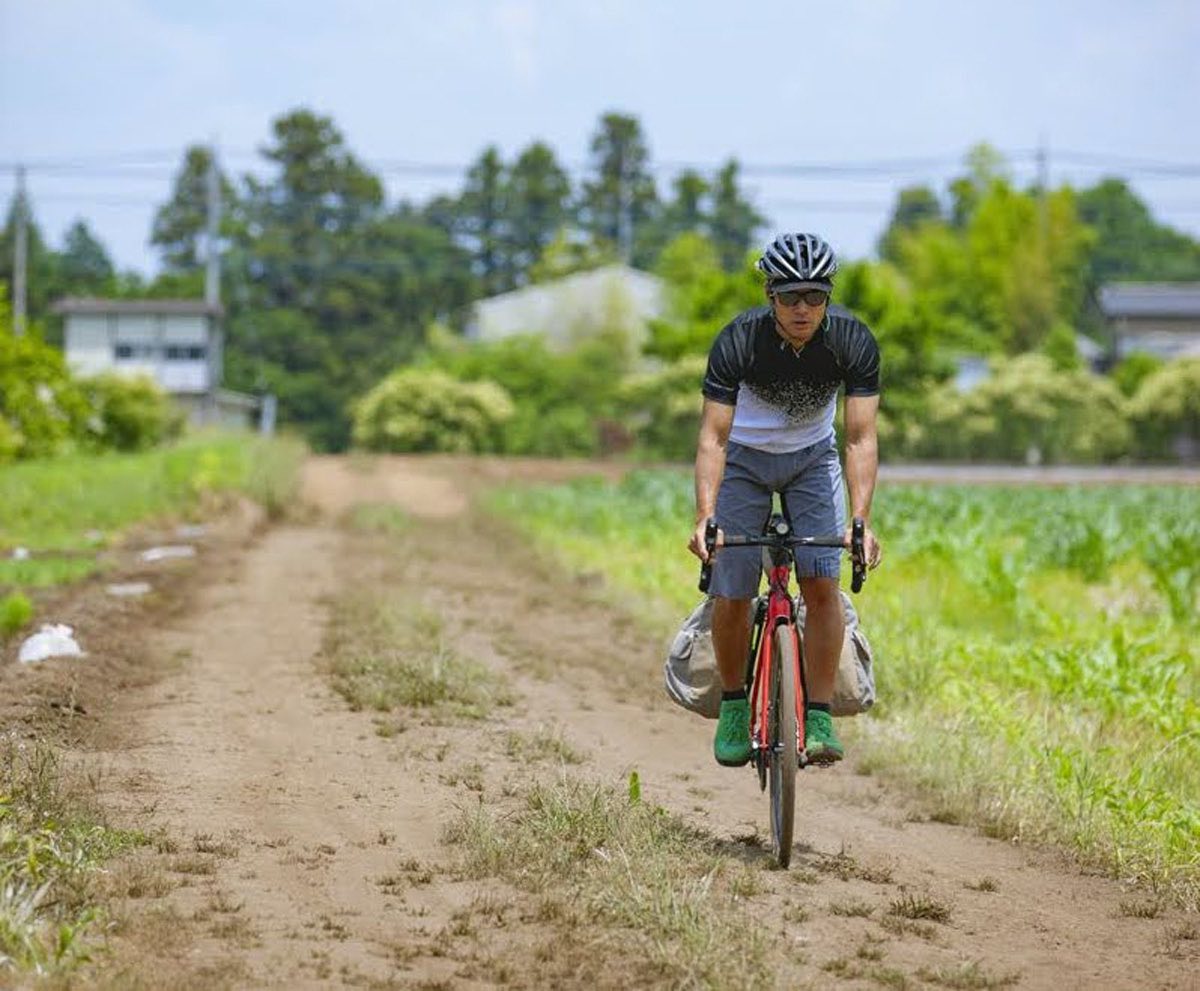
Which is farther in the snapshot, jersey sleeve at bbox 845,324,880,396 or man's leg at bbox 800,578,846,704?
man's leg at bbox 800,578,846,704

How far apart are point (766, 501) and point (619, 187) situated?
3433 inches

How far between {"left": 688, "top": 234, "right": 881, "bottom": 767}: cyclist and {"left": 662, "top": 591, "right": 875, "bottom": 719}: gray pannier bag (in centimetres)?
15

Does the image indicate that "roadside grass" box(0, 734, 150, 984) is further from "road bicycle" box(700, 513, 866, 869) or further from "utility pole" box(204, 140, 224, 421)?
"utility pole" box(204, 140, 224, 421)

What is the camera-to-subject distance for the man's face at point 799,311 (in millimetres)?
6617

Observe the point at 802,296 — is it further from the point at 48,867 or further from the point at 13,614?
the point at 13,614

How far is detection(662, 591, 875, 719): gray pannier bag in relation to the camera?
7.18m

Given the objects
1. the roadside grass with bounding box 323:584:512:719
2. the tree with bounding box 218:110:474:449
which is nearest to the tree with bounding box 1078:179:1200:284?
the tree with bounding box 218:110:474:449

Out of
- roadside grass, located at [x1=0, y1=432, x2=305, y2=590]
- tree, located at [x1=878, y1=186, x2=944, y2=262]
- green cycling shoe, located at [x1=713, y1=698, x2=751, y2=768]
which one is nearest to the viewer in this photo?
green cycling shoe, located at [x1=713, y1=698, x2=751, y2=768]

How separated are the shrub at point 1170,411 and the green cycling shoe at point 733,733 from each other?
168ft

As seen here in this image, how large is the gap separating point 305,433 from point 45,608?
5663 cm

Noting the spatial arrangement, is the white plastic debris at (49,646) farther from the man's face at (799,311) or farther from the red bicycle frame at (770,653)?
the man's face at (799,311)

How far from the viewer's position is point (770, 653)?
6.87m

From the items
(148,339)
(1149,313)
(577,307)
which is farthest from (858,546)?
(1149,313)

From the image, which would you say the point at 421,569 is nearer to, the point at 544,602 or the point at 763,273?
the point at 544,602
